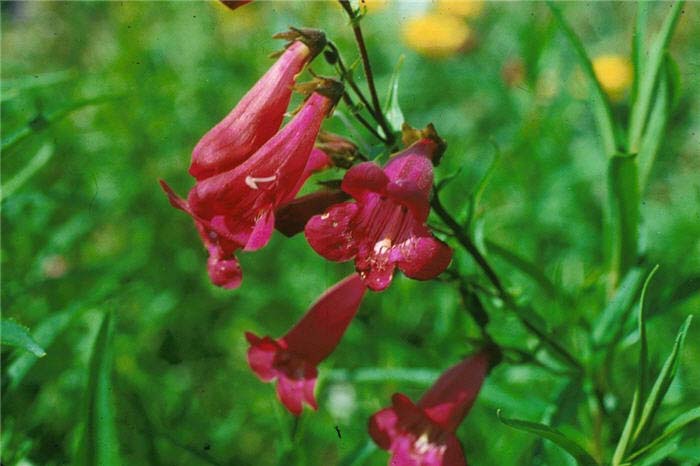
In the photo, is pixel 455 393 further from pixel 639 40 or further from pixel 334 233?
pixel 639 40

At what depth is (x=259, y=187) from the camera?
117cm

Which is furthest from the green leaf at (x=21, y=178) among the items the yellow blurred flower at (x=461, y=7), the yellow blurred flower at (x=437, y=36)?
the yellow blurred flower at (x=461, y=7)

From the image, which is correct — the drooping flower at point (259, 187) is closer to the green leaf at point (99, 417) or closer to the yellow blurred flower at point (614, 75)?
the green leaf at point (99, 417)

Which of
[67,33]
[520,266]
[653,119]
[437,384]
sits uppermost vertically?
[653,119]

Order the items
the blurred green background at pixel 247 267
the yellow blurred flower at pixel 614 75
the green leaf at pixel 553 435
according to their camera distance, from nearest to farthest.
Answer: the green leaf at pixel 553 435 < the blurred green background at pixel 247 267 < the yellow blurred flower at pixel 614 75

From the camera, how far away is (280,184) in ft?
3.85

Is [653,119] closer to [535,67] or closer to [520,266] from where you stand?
[520,266]

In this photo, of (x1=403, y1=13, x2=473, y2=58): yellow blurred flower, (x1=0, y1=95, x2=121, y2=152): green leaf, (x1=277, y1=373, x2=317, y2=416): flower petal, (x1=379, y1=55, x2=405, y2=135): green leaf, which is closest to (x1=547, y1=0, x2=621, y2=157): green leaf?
(x1=379, y1=55, x2=405, y2=135): green leaf

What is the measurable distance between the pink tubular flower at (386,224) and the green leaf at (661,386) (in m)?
0.33

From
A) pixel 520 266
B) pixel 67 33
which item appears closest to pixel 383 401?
pixel 520 266

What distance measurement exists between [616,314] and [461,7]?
348 centimetres

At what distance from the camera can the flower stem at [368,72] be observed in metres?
1.16

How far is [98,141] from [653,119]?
230 cm

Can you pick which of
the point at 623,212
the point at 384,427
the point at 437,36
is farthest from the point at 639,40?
the point at 437,36
